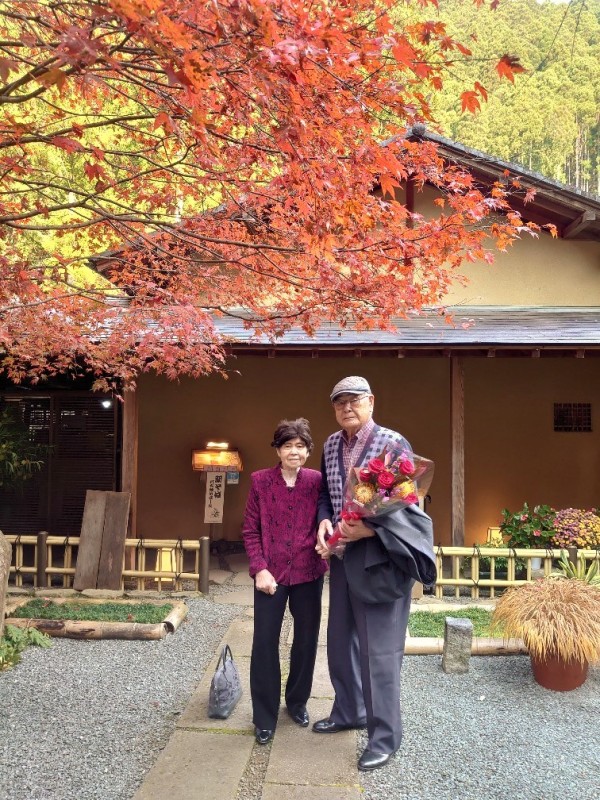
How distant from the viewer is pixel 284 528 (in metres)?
3.66

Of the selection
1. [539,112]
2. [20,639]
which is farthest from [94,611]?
[539,112]

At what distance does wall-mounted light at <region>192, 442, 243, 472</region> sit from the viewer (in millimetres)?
9086

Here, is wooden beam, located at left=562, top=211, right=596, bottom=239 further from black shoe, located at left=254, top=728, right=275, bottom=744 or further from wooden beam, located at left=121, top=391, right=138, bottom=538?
black shoe, located at left=254, top=728, right=275, bottom=744

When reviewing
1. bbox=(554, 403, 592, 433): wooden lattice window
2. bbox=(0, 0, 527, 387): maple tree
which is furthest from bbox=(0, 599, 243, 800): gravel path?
bbox=(554, 403, 592, 433): wooden lattice window

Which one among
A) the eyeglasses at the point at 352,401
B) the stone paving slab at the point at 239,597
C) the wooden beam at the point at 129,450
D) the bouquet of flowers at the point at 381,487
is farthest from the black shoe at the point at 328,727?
the wooden beam at the point at 129,450

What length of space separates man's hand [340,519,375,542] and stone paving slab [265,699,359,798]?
121cm

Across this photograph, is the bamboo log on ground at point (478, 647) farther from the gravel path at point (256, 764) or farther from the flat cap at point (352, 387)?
the flat cap at point (352, 387)

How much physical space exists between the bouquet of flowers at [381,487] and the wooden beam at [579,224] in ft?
22.6

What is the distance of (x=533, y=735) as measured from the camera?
3.82m

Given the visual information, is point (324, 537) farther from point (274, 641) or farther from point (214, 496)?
point (214, 496)

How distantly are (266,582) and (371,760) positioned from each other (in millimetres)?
1050

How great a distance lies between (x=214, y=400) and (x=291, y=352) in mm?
2553

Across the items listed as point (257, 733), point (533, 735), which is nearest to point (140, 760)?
point (257, 733)

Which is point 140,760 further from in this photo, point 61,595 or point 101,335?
point 101,335
